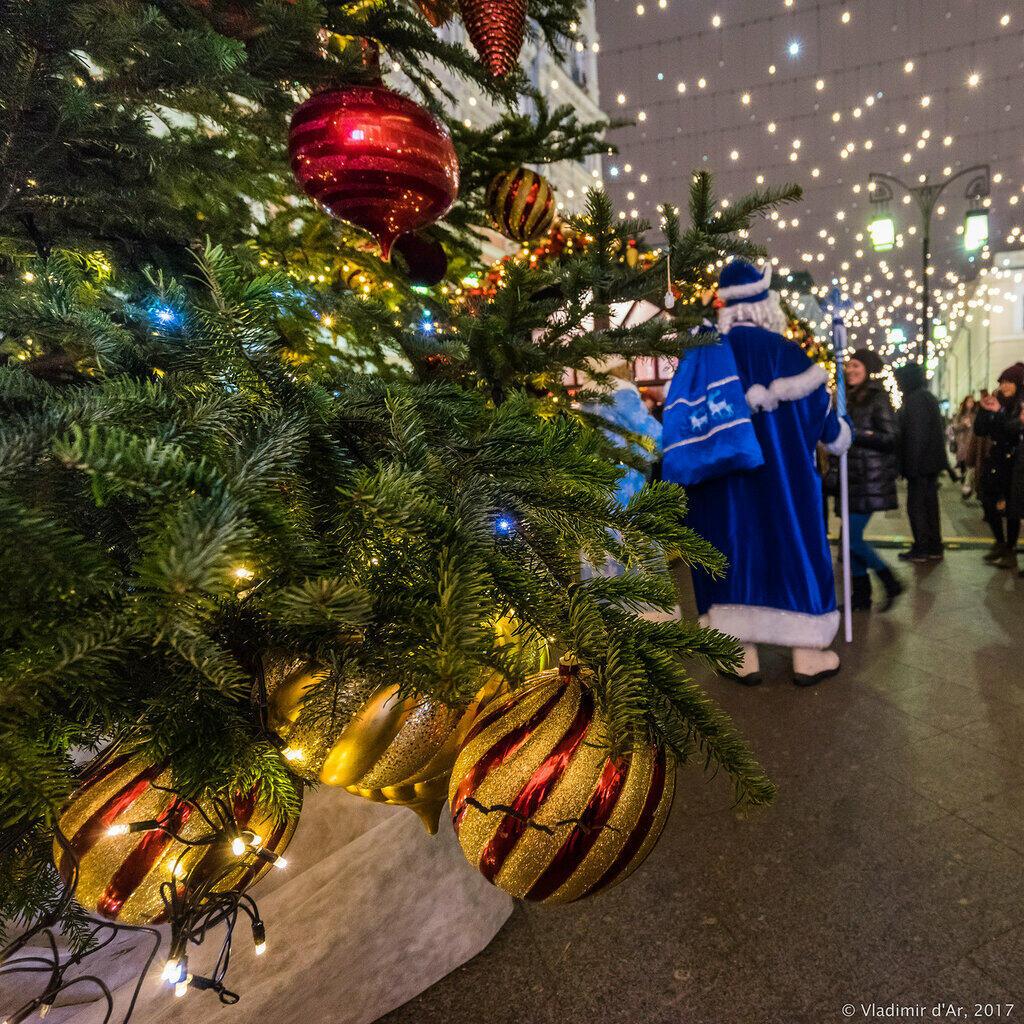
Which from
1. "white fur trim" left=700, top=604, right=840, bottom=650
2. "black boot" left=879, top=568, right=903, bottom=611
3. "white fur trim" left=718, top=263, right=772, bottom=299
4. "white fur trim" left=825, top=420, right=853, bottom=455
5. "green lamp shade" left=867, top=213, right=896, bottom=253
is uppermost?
"green lamp shade" left=867, top=213, right=896, bottom=253

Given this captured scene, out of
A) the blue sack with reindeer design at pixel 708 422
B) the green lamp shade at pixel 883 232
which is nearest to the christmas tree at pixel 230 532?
the blue sack with reindeer design at pixel 708 422

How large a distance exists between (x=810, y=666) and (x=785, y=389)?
156 cm

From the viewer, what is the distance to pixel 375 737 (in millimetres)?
829

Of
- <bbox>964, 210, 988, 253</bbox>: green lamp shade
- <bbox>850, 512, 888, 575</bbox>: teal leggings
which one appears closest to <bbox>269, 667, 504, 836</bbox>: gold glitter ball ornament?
<bbox>850, 512, 888, 575</bbox>: teal leggings

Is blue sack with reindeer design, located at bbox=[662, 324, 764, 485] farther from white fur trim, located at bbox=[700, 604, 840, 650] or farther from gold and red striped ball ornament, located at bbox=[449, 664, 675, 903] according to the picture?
gold and red striped ball ornament, located at bbox=[449, 664, 675, 903]

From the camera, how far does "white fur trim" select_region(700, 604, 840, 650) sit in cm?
344

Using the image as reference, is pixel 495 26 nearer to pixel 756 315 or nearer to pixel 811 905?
pixel 756 315

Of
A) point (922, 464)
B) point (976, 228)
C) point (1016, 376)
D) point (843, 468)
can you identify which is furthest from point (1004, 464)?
point (976, 228)

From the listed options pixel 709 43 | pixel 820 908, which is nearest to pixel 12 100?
pixel 820 908

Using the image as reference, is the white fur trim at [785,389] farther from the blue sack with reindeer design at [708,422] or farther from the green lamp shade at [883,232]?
the green lamp shade at [883,232]

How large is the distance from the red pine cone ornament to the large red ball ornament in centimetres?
53

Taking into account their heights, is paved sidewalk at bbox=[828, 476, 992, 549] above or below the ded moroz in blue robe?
below

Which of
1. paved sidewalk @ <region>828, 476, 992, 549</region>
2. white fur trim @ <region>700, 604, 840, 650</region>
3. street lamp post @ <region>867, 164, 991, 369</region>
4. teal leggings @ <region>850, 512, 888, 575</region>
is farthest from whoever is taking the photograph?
street lamp post @ <region>867, 164, 991, 369</region>

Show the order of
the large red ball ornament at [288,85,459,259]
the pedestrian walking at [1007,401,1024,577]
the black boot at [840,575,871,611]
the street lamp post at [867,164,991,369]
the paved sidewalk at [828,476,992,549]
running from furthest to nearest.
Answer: the street lamp post at [867,164,991,369] → the paved sidewalk at [828,476,992,549] → the pedestrian walking at [1007,401,1024,577] → the black boot at [840,575,871,611] → the large red ball ornament at [288,85,459,259]
